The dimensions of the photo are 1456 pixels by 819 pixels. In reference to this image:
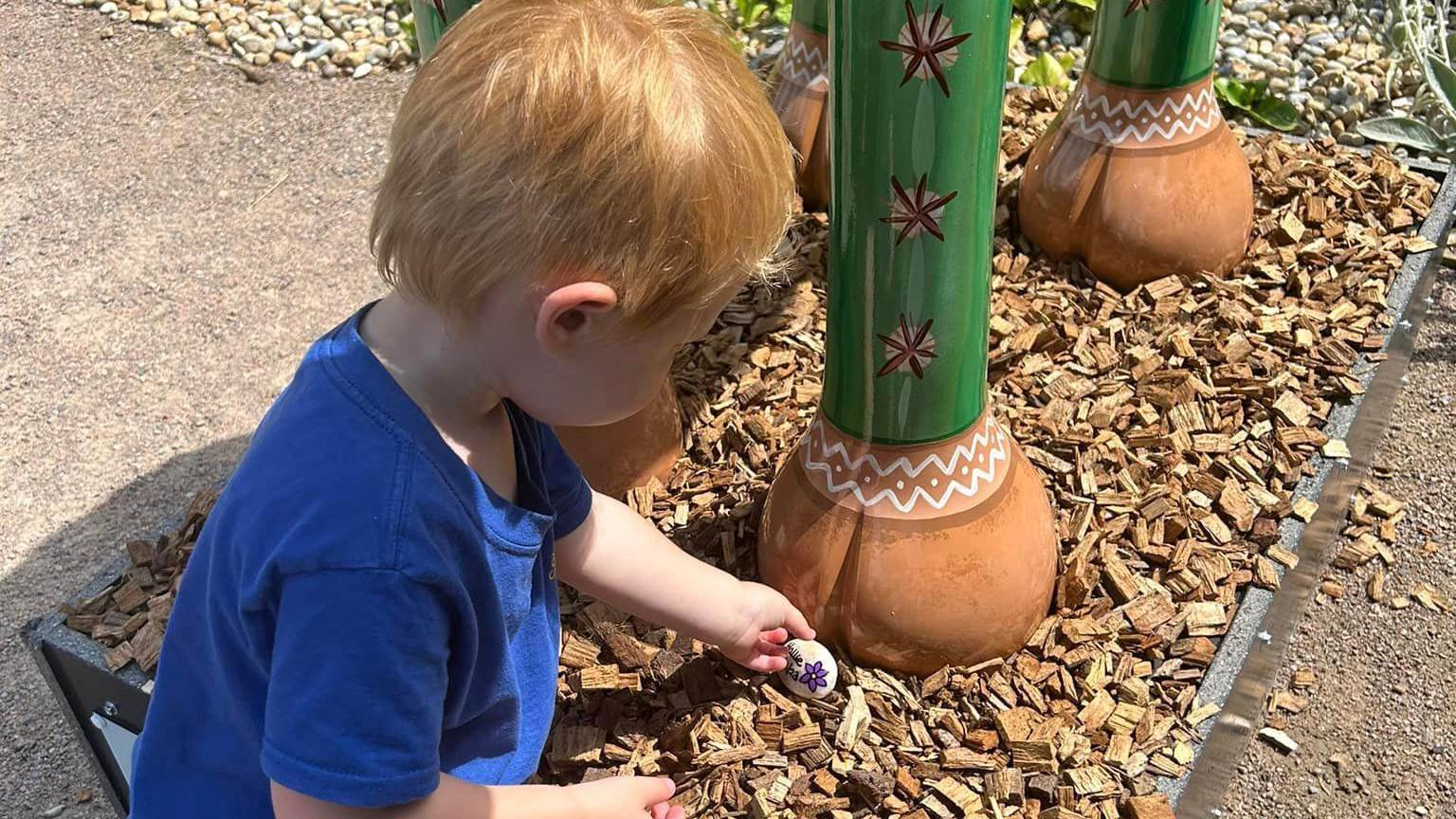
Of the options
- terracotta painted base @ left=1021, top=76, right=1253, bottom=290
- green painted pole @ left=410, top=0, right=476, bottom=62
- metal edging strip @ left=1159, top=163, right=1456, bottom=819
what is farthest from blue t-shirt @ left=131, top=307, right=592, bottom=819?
terracotta painted base @ left=1021, top=76, right=1253, bottom=290

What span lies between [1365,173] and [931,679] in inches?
77.0

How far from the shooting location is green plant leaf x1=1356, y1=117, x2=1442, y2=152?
135 inches

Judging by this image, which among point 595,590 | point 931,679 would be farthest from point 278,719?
point 931,679

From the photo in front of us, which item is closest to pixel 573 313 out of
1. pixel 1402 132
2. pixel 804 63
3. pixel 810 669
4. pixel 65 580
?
pixel 810 669

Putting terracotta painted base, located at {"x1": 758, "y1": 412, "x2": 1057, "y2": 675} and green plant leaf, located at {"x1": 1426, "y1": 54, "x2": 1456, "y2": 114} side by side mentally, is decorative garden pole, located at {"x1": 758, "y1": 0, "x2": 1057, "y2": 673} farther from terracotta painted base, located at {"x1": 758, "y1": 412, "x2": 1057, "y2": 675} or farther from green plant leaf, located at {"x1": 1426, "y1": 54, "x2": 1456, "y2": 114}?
green plant leaf, located at {"x1": 1426, "y1": 54, "x2": 1456, "y2": 114}

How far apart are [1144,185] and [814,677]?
1378mm

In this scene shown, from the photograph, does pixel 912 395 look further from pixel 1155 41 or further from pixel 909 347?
pixel 1155 41

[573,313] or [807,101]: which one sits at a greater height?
[573,313]

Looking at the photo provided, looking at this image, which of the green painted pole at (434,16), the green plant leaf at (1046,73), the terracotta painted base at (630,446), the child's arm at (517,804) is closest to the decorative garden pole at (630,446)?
the terracotta painted base at (630,446)

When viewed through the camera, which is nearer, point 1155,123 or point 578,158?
point 578,158

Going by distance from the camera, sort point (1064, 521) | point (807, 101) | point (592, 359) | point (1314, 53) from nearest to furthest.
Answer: point (592, 359)
point (1064, 521)
point (807, 101)
point (1314, 53)

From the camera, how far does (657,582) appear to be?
188cm

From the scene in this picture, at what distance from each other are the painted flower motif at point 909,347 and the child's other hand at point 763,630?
0.39 metres

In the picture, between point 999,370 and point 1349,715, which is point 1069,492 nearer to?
point 999,370
